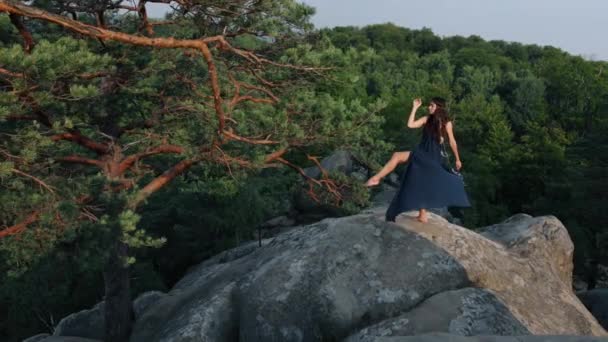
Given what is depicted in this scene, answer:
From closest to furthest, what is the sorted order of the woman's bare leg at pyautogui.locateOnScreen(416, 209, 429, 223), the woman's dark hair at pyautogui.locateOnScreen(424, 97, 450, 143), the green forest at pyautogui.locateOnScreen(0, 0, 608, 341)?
the green forest at pyautogui.locateOnScreen(0, 0, 608, 341) < the woman's dark hair at pyautogui.locateOnScreen(424, 97, 450, 143) < the woman's bare leg at pyautogui.locateOnScreen(416, 209, 429, 223)

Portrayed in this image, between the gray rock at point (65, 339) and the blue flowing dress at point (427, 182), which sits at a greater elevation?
the blue flowing dress at point (427, 182)

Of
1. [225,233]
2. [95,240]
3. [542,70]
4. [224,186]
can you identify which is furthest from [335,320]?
[542,70]

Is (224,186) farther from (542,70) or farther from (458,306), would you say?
(542,70)

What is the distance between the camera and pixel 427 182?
8.71 meters

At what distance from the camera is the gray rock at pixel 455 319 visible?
7543 millimetres

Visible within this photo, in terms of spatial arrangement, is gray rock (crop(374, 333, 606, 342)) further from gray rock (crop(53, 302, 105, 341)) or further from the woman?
gray rock (crop(53, 302, 105, 341))

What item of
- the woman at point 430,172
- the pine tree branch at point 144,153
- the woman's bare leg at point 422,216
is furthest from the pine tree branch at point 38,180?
the woman's bare leg at point 422,216

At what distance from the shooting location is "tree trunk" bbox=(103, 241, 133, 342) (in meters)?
11.5

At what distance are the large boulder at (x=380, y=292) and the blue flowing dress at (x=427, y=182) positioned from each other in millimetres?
512

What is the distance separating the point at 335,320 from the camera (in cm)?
822

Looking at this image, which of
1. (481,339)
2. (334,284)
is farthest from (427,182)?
Answer: (481,339)

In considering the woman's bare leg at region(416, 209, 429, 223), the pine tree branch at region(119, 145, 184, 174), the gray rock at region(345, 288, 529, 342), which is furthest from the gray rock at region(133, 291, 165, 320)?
the gray rock at region(345, 288, 529, 342)

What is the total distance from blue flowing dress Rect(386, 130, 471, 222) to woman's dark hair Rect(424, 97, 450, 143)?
0.22 ft

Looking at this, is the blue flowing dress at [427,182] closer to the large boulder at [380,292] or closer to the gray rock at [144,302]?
the large boulder at [380,292]
